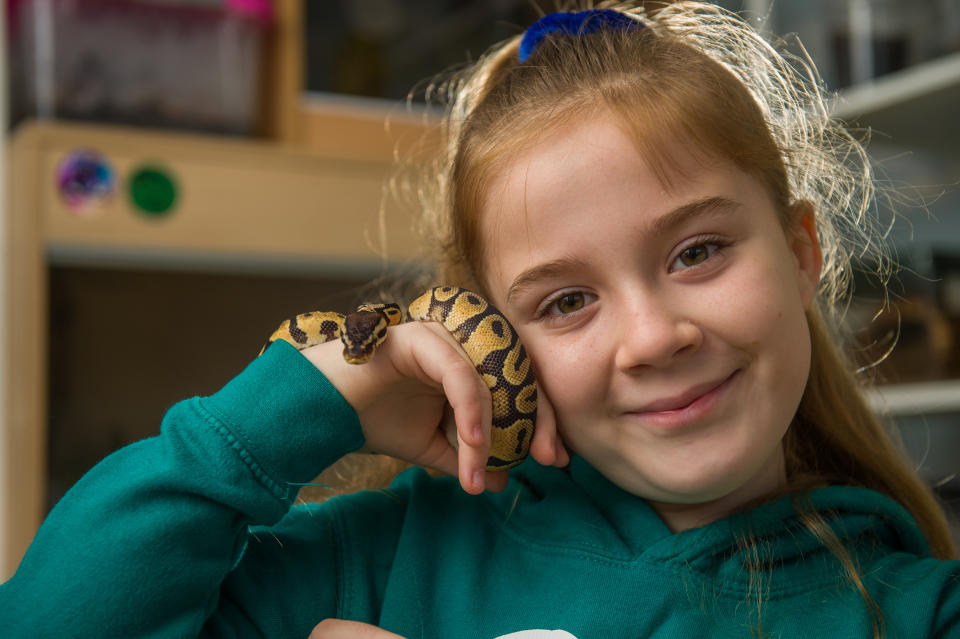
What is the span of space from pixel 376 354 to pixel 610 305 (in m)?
0.26

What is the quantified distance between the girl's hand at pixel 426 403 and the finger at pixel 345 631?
0.58 ft

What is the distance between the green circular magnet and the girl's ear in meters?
1.68

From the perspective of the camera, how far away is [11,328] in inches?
91.0

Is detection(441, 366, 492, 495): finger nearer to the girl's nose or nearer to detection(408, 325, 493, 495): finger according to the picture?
detection(408, 325, 493, 495): finger

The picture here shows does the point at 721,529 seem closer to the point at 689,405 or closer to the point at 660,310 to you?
the point at 689,405

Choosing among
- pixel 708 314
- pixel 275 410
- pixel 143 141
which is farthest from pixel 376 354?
pixel 143 141

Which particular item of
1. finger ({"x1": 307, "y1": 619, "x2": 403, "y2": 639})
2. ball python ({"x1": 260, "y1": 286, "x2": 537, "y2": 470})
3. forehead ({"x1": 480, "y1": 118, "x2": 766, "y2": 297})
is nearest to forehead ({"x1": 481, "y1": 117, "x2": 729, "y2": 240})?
forehead ({"x1": 480, "y1": 118, "x2": 766, "y2": 297})

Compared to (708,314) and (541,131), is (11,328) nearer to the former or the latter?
(541,131)

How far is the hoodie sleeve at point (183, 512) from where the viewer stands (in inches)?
37.2

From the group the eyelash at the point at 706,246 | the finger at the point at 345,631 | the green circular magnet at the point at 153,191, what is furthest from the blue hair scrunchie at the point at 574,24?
the green circular magnet at the point at 153,191

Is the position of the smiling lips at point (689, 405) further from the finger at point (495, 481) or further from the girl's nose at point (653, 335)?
the finger at point (495, 481)

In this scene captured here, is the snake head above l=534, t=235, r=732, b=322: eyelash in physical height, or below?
below

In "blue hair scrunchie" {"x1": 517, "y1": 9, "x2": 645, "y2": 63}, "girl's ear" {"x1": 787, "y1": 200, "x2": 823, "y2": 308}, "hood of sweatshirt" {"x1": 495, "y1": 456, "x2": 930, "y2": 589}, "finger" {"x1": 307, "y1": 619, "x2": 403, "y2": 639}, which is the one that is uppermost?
"blue hair scrunchie" {"x1": 517, "y1": 9, "x2": 645, "y2": 63}

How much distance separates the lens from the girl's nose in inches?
37.9
